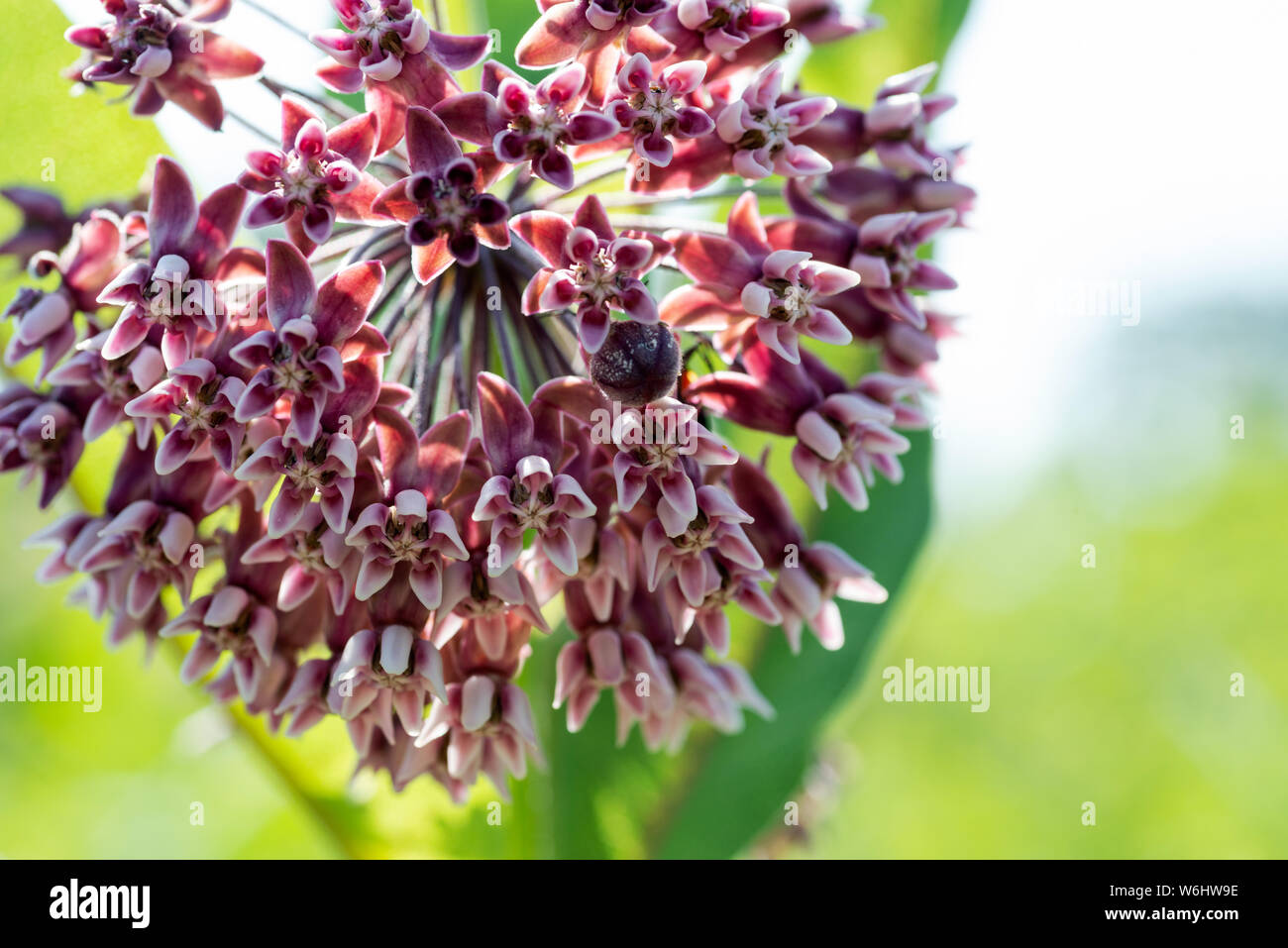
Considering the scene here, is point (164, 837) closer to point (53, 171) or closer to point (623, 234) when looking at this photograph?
point (53, 171)

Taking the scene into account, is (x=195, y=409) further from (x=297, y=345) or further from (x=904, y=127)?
(x=904, y=127)

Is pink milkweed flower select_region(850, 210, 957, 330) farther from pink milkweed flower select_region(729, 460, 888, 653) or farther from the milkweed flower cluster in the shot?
pink milkweed flower select_region(729, 460, 888, 653)

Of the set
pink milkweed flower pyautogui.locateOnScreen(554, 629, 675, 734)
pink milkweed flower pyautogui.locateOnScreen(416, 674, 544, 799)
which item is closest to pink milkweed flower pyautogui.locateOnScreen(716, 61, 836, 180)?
pink milkweed flower pyautogui.locateOnScreen(554, 629, 675, 734)

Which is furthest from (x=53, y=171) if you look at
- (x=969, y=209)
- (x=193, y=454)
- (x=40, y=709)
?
(x=40, y=709)

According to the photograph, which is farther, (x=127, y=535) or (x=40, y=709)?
(x=40, y=709)

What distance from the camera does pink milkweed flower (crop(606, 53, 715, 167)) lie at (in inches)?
53.9

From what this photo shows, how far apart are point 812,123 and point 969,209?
1.37 ft

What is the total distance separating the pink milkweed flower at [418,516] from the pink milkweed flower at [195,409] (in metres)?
0.18

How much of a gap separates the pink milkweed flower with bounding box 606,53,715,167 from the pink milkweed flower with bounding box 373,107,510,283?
0.66ft

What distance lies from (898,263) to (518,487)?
70 centimetres
